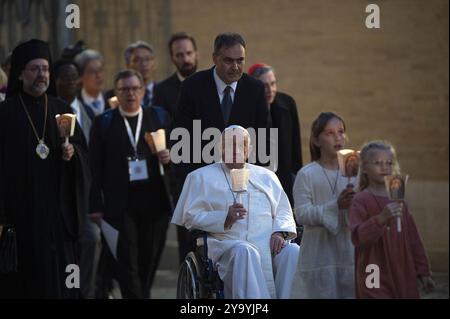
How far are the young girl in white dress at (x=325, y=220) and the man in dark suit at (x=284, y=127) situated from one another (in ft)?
3.97

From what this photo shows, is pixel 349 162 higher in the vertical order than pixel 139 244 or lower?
higher

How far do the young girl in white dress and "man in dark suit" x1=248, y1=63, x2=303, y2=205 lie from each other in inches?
47.7

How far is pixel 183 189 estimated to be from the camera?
35.7ft

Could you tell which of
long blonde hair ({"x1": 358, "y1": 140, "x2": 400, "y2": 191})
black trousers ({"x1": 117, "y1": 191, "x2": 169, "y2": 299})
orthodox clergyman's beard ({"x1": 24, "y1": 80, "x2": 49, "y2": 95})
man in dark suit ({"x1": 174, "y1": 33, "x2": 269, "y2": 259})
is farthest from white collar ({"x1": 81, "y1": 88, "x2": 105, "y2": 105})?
long blonde hair ({"x1": 358, "y1": 140, "x2": 400, "y2": 191})

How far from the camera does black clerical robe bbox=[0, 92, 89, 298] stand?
12180 millimetres

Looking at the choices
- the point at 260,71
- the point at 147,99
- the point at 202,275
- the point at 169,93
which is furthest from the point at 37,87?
the point at 147,99

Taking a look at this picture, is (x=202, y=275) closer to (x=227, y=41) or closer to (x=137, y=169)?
(x=227, y=41)

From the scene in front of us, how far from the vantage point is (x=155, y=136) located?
43.5 feet

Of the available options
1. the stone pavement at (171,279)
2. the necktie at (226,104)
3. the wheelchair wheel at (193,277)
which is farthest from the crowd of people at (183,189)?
the stone pavement at (171,279)

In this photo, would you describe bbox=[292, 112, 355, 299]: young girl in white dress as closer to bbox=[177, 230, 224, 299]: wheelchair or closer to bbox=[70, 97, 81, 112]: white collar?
Answer: bbox=[177, 230, 224, 299]: wheelchair

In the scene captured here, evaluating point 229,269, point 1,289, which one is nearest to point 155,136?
point 1,289

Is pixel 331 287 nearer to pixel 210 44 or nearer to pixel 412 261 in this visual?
pixel 412 261

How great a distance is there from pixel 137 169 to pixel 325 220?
2.81 metres
